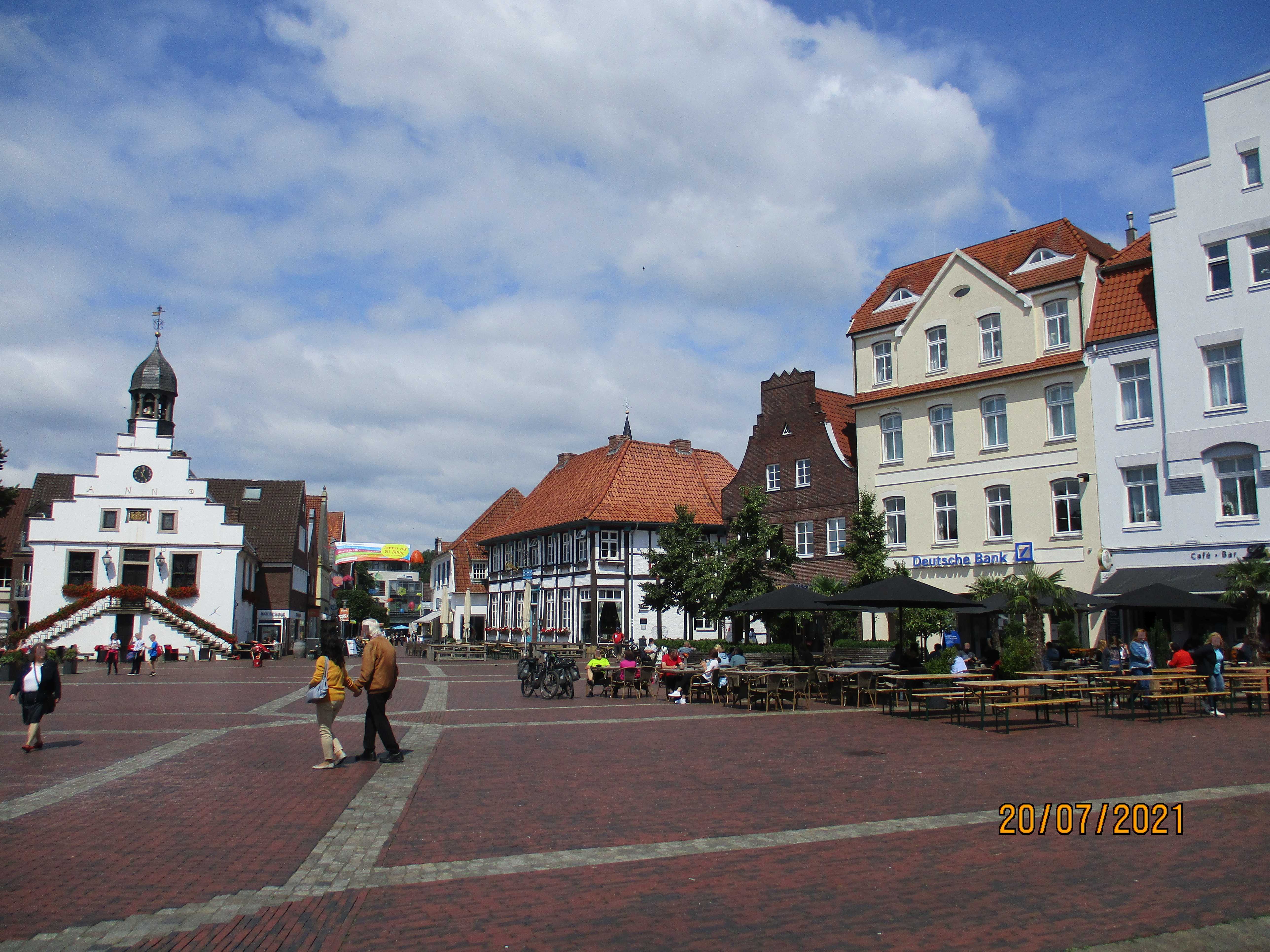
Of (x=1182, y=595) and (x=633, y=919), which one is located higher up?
(x=1182, y=595)

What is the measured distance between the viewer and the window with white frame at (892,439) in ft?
114

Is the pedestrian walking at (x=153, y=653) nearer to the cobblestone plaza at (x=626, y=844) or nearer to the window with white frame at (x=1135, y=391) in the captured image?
the cobblestone plaza at (x=626, y=844)

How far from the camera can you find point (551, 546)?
53125mm

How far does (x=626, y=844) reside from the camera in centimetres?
795

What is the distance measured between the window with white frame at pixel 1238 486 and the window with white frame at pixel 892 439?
34.7 feet

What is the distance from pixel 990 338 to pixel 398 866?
96.6ft

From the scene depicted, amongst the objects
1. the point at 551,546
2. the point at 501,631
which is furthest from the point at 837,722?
the point at 501,631

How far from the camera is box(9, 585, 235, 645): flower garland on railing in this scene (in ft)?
140

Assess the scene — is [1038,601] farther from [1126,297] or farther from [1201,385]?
[1126,297]

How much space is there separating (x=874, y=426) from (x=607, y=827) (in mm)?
28780

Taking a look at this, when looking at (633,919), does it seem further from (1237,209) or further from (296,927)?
(1237,209)

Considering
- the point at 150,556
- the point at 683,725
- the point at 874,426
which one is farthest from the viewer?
the point at 150,556

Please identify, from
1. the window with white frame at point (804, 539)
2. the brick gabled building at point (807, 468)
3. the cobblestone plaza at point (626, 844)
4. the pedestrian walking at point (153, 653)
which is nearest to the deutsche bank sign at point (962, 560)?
the brick gabled building at point (807, 468)

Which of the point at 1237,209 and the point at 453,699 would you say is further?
the point at 1237,209
